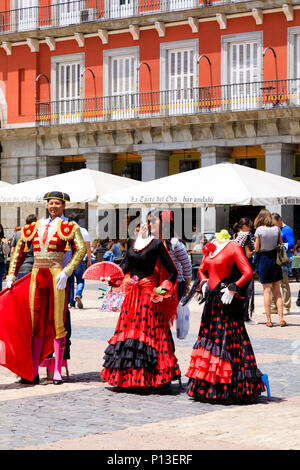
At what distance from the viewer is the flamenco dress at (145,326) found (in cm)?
841

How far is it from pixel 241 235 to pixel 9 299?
205 inches

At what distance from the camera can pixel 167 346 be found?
28.1 ft

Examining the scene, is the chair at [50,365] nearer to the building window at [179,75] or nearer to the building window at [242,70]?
the building window at [242,70]

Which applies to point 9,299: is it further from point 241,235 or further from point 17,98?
point 17,98

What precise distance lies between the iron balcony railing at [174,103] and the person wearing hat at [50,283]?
20370mm

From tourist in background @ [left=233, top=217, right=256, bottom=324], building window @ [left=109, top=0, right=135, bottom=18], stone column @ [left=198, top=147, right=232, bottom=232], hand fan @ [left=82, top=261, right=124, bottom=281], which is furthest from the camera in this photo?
building window @ [left=109, top=0, right=135, bottom=18]

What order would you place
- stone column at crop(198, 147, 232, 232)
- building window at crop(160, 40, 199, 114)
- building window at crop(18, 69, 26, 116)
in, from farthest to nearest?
1. building window at crop(18, 69, 26, 116)
2. building window at crop(160, 40, 199, 114)
3. stone column at crop(198, 147, 232, 232)

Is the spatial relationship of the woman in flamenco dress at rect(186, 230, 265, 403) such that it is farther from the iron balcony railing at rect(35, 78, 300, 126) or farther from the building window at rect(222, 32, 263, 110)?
the building window at rect(222, 32, 263, 110)

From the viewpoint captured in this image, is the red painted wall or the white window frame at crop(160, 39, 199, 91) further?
the white window frame at crop(160, 39, 199, 91)

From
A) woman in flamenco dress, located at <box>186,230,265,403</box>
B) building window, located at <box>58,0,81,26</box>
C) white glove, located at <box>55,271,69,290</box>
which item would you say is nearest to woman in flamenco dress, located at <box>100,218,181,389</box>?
woman in flamenco dress, located at <box>186,230,265,403</box>

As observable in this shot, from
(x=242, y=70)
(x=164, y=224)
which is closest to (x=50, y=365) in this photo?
(x=164, y=224)

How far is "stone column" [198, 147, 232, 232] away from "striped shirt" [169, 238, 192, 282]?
65.7 ft

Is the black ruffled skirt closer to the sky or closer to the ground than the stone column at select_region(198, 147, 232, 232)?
closer to the ground

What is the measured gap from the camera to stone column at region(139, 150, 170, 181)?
3165 cm
